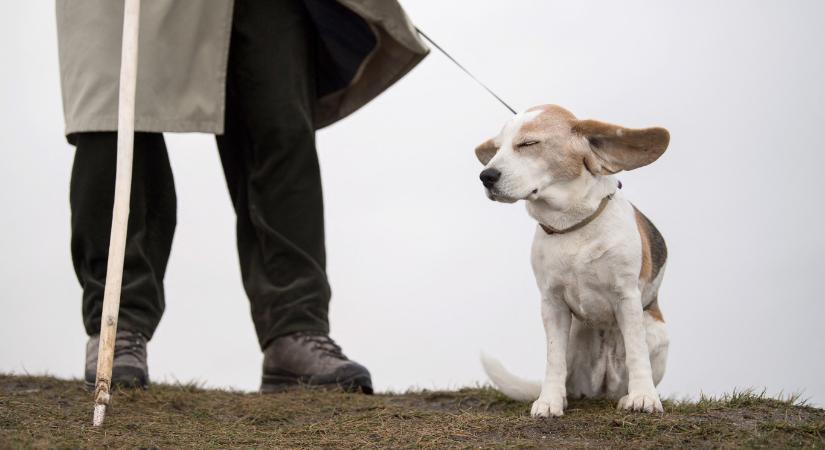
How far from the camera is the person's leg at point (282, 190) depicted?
5293mm

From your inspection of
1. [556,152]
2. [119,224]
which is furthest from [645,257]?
[119,224]

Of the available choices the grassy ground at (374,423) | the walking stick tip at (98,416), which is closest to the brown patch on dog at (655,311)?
the grassy ground at (374,423)

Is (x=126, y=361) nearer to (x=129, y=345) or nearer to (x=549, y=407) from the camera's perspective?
(x=129, y=345)

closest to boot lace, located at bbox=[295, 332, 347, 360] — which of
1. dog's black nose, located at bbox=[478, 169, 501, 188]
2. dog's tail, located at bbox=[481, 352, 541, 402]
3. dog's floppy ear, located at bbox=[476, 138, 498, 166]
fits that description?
dog's tail, located at bbox=[481, 352, 541, 402]

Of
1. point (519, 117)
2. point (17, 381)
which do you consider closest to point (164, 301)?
point (17, 381)

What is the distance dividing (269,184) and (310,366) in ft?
3.27

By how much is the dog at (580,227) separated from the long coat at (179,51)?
1739mm

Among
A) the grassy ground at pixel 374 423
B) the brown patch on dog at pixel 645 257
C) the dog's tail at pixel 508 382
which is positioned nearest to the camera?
the grassy ground at pixel 374 423

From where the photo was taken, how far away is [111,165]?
500cm

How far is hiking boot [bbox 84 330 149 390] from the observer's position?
4.75m

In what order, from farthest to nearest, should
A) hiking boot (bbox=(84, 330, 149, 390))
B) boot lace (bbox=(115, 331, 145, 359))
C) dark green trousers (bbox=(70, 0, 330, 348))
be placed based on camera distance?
dark green trousers (bbox=(70, 0, 330, 348)), boot lace (bbox=(115, 331, 145, 359)), hiking boot (bbox=(84, 330, 149, 390))

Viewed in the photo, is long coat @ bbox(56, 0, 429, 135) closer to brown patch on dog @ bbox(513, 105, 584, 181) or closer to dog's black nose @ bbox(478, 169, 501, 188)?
brown patch on dog @ bbox(513, 105, 584, 181)

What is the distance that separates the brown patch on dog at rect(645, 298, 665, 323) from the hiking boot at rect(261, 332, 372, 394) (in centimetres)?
165

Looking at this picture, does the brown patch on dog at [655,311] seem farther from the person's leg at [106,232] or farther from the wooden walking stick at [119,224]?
the person's leg at [106,232]
